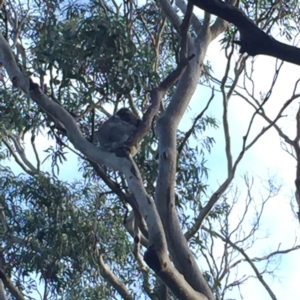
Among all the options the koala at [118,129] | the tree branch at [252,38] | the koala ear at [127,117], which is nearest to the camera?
the tree branch at [252,38]

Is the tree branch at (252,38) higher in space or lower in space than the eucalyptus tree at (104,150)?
lower

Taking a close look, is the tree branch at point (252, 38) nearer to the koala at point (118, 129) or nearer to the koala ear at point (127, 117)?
the koala at point (118, 129)

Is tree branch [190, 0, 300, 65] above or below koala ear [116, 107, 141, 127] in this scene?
below

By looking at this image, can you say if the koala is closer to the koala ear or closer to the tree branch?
A: the koala ear

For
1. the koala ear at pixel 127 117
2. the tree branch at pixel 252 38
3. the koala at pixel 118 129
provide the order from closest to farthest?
the tree branch at pixel 252 38
the koala at pixel 118 129
the koala ear at pixel 127 117

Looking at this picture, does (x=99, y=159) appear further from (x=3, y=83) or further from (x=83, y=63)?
(x=3, y=83)

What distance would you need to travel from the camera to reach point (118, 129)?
584 cm

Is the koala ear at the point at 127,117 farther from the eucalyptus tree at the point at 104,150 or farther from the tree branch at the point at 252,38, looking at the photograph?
the tree branch at the point at 252,38

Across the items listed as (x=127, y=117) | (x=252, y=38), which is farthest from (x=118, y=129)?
A: (x=252, y=38)

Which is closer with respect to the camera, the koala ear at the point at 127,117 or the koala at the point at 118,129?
the koala at the point at 118,129

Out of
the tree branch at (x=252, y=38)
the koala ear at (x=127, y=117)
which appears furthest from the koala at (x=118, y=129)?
the tree branch at (x=252, y=38)

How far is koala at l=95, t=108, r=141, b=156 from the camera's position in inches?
227

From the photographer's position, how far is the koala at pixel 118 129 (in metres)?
5.75

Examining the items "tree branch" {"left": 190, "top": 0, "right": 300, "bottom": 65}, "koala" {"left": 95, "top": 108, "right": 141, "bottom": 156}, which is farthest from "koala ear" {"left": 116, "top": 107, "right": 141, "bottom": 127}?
"tree branch" {"left": 190, "top": 0, "right": 300, "bottom": 65}
